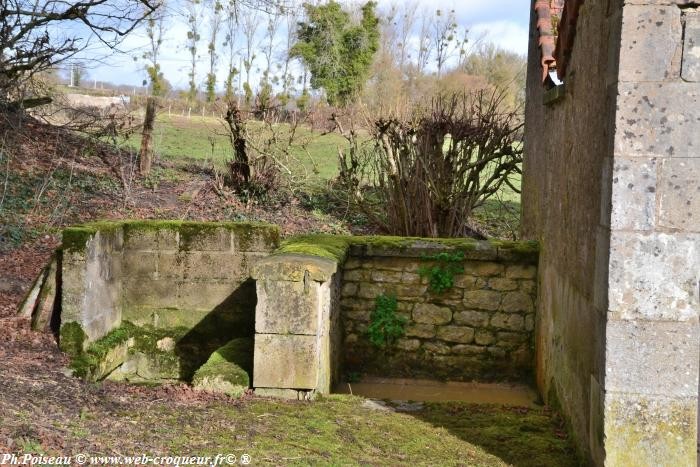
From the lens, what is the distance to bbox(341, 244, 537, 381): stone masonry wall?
7.51m

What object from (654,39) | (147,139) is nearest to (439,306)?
(654,39)

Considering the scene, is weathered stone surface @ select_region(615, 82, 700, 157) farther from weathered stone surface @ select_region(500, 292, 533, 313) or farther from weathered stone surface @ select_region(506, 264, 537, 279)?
weathered stone surface @ select_region(500, 292, 533, 313)

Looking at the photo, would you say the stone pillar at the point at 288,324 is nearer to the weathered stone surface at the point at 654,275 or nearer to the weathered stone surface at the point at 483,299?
the weathered stone surface at the point at 483,299

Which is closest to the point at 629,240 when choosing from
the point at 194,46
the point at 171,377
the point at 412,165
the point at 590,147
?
the point at 590,147

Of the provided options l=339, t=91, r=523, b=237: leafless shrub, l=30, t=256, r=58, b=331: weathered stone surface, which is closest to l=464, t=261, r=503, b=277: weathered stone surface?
l=339, t=91, r=523, b=237: leafless shrub

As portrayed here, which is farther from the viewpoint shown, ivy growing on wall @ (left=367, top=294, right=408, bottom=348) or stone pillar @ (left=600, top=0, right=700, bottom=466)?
ivy growing on wall @ (left=367, top=294, right=408, bottom=348)

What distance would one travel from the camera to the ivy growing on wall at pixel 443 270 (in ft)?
24.6

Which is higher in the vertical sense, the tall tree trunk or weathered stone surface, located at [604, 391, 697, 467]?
the tall tree trunk

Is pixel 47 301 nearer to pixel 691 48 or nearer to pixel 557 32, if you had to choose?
pixel 557 32

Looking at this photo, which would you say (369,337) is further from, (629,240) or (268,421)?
(629,240)

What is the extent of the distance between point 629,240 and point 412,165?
6.38 m

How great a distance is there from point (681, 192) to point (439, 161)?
6157mm

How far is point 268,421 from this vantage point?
17.1 ft

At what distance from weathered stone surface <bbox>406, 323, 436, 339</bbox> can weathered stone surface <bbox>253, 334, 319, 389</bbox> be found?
2.00 metres
